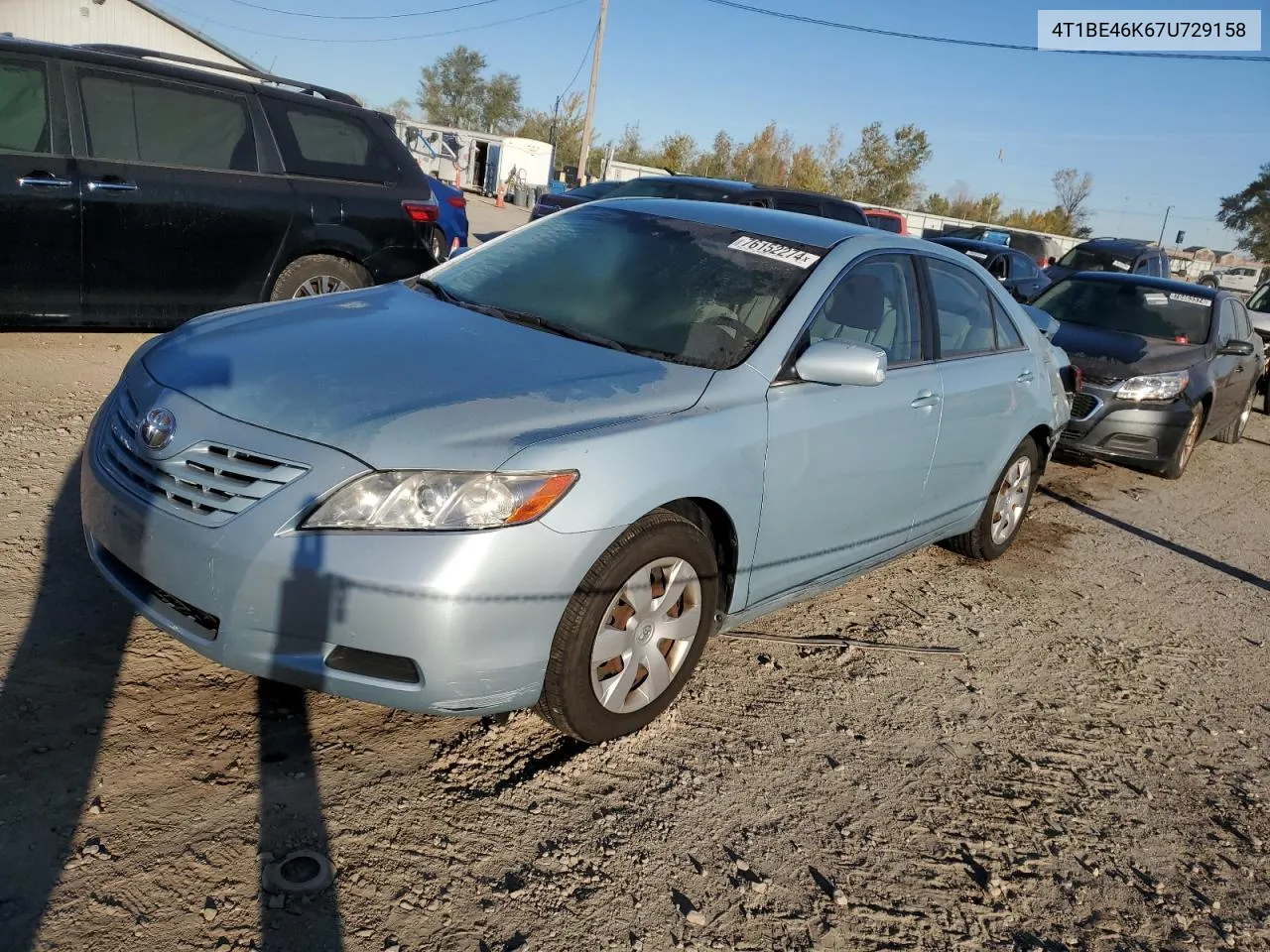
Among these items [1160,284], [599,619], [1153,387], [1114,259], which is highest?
[1114,259]

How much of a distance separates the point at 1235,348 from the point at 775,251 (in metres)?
6.68

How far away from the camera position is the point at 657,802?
285 centimetres

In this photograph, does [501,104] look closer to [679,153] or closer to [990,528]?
[679,153]

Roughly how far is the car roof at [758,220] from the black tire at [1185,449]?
15.4ft

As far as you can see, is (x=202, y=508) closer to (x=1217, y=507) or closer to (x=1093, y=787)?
(x=1093, y=787)

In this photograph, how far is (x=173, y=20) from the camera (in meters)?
24.3

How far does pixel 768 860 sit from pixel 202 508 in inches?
70.0

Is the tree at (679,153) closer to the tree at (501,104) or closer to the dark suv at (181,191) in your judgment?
A: the tree at (501,104)

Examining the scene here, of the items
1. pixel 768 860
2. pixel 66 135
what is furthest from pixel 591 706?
pixel 66 135

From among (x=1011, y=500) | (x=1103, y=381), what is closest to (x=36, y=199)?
(x=1011, y=500)

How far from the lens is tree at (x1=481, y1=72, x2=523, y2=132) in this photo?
77.3 meters

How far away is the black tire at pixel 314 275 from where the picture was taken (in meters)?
6.51

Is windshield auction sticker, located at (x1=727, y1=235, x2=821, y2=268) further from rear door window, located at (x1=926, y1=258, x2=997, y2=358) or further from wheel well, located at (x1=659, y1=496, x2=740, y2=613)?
wheel well, located at (x1=659, y1=496, x2=740, y2=613)

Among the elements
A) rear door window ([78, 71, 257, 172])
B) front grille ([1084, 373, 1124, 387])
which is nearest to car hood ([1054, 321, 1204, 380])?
front grille ([1084, 373, 1124, 387])
